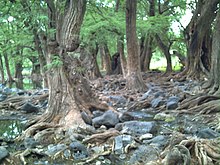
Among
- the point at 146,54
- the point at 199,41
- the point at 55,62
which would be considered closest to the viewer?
the point at 55,62

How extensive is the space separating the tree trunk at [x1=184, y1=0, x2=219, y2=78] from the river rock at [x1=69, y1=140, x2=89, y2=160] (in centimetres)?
973

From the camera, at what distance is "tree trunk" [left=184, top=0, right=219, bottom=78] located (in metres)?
14.0

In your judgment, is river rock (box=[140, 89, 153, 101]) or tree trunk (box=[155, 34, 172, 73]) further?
tree trunk (box=[155, 34, 172, 73])

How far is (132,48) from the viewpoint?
509 inches

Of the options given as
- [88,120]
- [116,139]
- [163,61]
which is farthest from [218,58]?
[163,61]

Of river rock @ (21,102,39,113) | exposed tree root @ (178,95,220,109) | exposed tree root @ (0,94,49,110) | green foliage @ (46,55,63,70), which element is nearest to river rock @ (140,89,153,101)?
exposed tree root @ (178,95,220,109)

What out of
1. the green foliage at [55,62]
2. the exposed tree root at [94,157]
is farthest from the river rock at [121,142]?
the green foliage at [55,62]

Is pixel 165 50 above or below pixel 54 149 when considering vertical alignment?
above

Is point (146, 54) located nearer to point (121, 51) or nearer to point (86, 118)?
point (121, 51)

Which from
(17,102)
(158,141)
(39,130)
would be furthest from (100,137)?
(17,102)

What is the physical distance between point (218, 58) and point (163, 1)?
11.3 meters

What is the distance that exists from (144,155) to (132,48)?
322 inches

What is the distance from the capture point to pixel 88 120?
7469 millimetres

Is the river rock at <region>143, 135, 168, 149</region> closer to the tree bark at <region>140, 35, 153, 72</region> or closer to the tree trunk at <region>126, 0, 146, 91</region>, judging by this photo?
the tree trunk at <region>126, 0, 146, 91</region>
